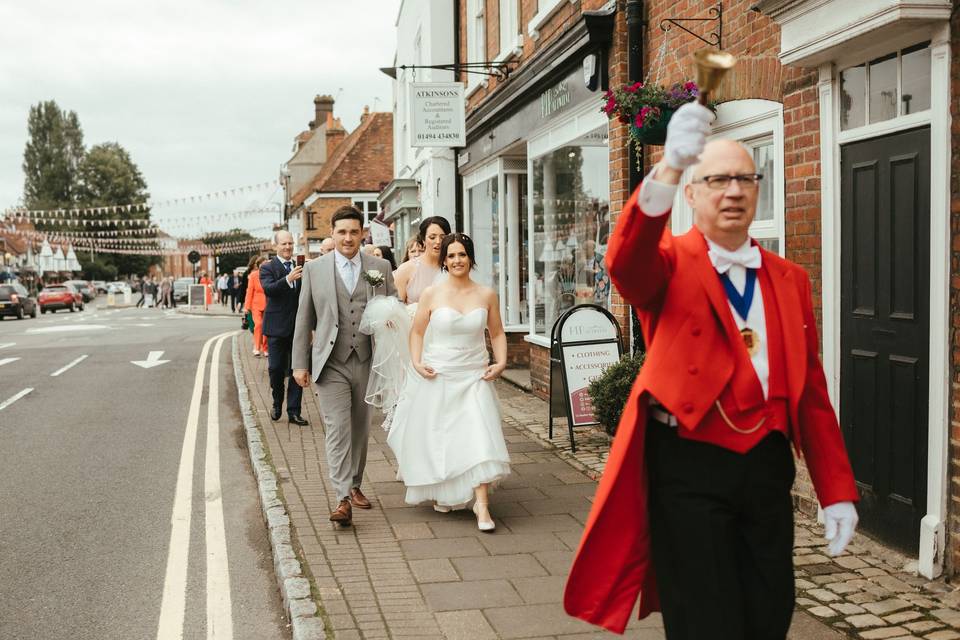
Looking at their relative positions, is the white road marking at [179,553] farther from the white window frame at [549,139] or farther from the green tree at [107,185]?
the green tree at [107,185]

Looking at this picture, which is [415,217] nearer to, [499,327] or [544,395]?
[544,395]

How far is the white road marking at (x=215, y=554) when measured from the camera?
16.4 feet

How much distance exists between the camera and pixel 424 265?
9047 millimetres

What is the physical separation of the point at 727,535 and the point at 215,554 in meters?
4.16

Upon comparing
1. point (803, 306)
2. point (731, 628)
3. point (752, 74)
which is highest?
point (752, 74)

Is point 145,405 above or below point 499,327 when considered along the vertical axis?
below

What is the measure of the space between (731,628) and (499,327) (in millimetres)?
4167

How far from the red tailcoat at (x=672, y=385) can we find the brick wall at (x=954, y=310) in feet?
7.62

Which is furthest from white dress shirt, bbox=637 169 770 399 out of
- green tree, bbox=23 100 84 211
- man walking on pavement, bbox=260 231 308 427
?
green tree, bbox=23 100 84 211

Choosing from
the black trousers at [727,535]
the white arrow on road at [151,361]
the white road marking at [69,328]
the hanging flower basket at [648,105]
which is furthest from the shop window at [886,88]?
the white road marking at [69,328]

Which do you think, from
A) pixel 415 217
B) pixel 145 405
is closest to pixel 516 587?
pixel 145 405

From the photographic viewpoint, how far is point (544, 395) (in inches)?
479

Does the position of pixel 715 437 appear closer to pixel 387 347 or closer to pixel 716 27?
pixel 387 347

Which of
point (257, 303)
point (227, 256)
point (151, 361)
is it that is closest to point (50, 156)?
point (227, 256)
